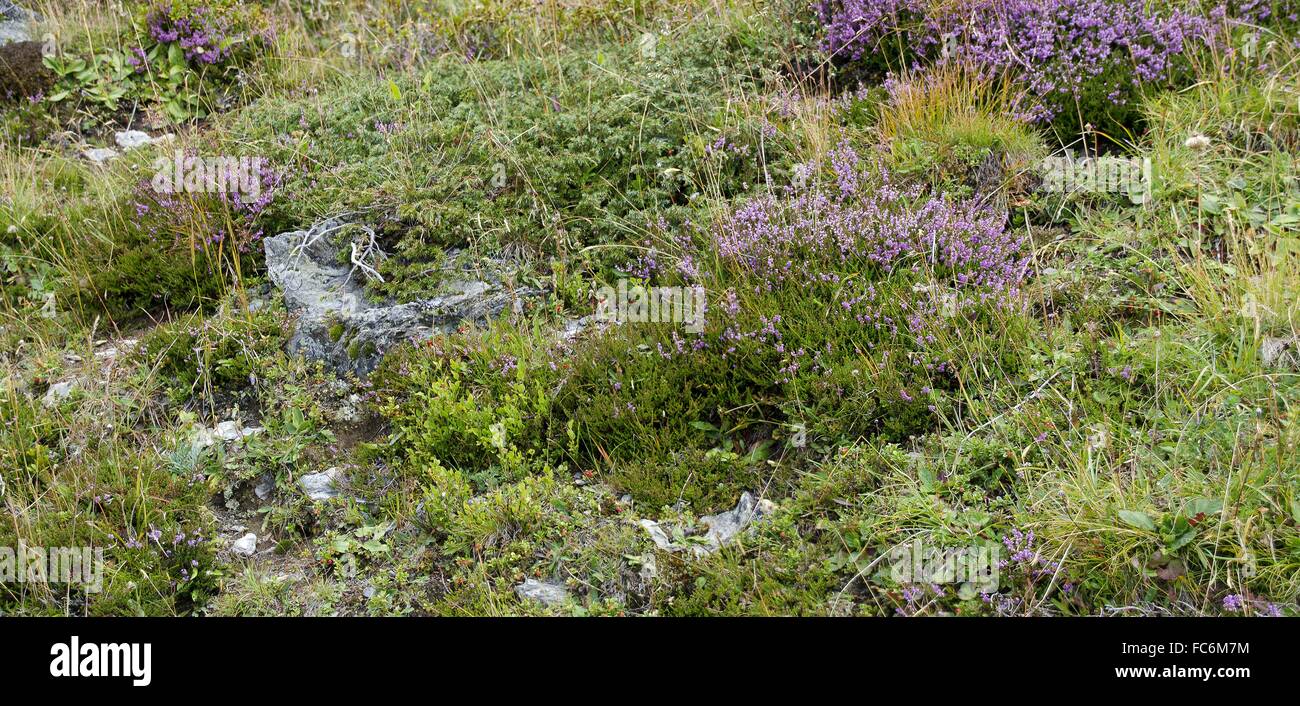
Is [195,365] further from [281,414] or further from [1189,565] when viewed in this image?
[1189,565]

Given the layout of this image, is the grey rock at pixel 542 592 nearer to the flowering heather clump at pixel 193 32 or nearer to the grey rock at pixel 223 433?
the grey rock at pixel 223 433

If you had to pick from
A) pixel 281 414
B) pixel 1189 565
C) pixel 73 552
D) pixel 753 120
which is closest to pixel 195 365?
pixel 281 414

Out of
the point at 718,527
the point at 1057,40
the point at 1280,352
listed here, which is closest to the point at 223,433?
the point at 718,527

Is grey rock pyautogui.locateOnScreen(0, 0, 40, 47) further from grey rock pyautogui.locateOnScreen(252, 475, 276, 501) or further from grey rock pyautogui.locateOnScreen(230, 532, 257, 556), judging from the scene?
grey rock pyautogui.locateOnScreen(230, 532, 257, 556)

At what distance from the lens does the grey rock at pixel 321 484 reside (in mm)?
5160

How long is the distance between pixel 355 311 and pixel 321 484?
1224 millimetres

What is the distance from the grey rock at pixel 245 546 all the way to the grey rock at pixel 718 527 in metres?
2.14

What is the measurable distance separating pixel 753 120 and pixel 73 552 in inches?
189

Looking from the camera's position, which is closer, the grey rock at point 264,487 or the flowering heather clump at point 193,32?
the grey rock at point 264,487

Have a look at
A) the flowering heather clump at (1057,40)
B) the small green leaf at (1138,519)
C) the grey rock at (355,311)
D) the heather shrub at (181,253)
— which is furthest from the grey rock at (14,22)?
the small green leaf at (1138,519)

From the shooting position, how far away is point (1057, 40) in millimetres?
6590

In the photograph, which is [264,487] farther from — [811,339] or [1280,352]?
[1280,352]

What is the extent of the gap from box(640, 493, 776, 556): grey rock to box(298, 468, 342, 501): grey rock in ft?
6.04

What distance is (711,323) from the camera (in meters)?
5.16
